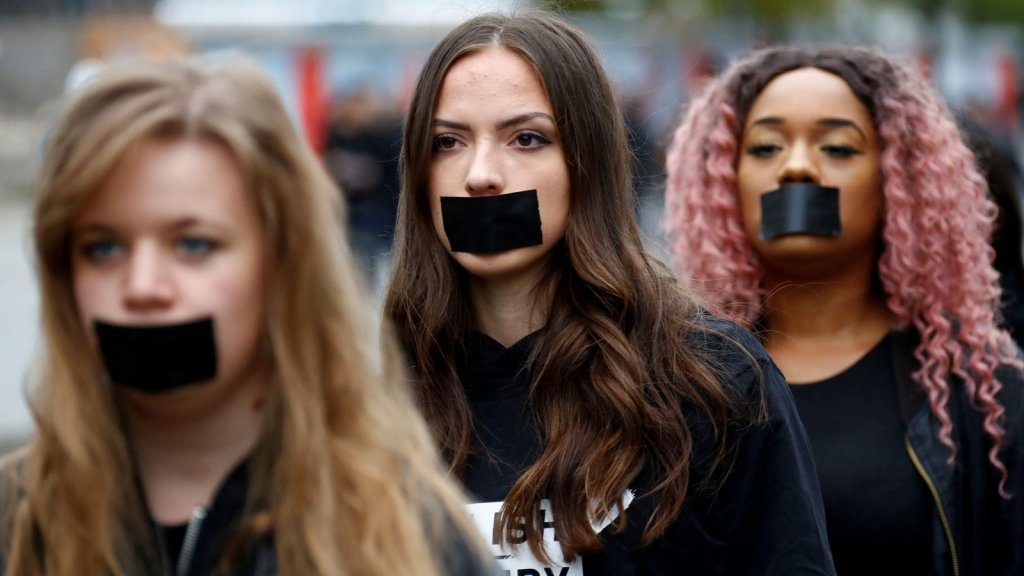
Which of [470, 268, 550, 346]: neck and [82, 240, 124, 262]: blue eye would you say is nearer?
[82, 240, 124, 262]: blue eye

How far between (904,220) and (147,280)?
→ 8.06 feet

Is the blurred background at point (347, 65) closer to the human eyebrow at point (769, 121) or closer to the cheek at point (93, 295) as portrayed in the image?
the cheek at point (93, 295)

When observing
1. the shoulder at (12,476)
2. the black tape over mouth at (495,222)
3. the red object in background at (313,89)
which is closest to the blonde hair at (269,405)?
the shoulder at (12,476)

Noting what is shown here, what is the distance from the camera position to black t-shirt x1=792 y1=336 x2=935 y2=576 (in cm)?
359

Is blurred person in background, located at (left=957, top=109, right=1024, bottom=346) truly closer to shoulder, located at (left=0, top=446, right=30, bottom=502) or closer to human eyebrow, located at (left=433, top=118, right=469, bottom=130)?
human eyebrow, located at (left=433, top=118, right=469, bottom=130)

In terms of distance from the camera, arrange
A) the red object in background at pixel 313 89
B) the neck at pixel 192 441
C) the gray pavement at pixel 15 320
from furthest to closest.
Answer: the red object in background at pixel 313 89 → the gray pavement at pixel 15 320 → the neck at pixel 192 441

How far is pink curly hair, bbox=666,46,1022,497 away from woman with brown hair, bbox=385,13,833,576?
0.75m

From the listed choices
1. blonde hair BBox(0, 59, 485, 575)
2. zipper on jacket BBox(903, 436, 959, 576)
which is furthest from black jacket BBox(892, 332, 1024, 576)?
blonde hair BBox(0, 59, 485, 575)

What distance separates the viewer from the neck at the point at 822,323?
12.9ft

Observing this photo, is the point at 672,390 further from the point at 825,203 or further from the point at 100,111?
the point at 100,111

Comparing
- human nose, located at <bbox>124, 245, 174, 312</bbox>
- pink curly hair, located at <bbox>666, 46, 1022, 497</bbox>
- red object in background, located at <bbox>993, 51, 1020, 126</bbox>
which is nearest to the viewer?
human nose, located at <bbox>124, 245, 174, 312</bbox>

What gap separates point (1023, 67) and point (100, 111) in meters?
39.5

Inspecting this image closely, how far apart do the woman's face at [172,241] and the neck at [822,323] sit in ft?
7.00

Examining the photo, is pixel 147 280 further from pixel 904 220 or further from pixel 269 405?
pixel 904 220
